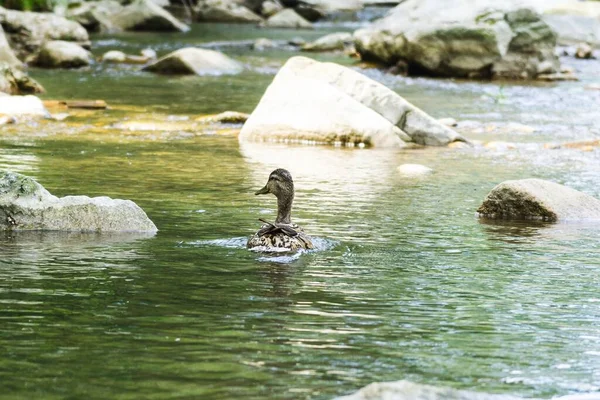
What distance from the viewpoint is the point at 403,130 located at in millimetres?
17172

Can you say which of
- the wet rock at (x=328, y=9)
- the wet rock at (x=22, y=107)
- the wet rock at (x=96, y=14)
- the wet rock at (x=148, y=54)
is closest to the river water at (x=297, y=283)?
the wet rock at (x=22, y=107)

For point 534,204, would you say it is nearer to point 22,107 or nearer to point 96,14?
point 22,107

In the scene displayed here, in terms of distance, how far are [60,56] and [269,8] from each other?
23.4 metres

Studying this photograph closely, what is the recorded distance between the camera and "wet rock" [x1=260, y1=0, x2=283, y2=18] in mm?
48706

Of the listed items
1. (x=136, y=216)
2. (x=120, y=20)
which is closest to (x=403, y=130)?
(x=136, y=216)

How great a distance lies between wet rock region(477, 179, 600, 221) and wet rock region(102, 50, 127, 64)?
60.5 feet

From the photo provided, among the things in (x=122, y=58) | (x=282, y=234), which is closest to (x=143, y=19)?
(x=122, y=58)

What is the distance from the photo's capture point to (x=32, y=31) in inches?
1111

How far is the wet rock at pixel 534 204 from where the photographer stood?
36.0 ft

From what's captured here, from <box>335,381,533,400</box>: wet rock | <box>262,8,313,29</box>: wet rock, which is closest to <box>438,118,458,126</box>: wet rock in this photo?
<box>335,381,533,400</box>: wet rock

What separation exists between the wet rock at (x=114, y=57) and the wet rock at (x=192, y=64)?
1.77 m

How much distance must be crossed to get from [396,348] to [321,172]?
7.69 m

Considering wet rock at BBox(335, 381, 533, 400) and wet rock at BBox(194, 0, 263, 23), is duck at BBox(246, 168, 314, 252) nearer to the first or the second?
wet rock at BBox(335, 381, 533, 400)

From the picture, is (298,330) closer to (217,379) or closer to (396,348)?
(396,348)
